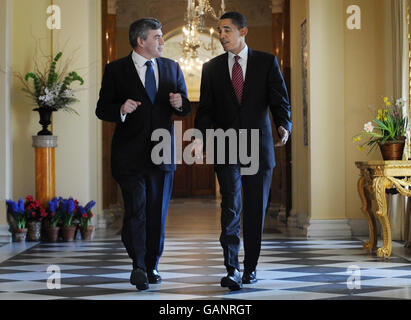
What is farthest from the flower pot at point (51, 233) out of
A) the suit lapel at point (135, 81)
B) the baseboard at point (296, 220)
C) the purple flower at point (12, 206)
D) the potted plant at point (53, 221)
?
the suit lapel at point (135, 81)

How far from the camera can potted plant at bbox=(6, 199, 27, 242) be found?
6996 mm

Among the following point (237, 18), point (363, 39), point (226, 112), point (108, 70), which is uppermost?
point (363, 39)

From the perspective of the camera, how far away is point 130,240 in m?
3.83

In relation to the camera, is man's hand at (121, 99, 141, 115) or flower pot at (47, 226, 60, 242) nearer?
man's hand at (121, 99, 141, 115)

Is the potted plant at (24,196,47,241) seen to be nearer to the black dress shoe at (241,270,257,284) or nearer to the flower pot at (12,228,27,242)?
the flower pot at (12,228,27,242)

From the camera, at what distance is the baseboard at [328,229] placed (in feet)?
23.9

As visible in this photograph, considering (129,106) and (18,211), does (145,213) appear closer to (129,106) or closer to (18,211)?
(129,106)

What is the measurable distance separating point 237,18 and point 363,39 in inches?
158

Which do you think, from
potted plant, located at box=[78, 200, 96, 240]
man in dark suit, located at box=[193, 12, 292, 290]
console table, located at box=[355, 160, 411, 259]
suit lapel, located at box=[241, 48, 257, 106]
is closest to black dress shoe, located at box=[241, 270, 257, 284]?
man in dark suit, located at box=[193, 12, 292, 290]

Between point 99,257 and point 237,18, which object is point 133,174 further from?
point 99,257

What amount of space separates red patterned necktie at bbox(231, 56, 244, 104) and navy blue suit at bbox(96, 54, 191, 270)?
299mm

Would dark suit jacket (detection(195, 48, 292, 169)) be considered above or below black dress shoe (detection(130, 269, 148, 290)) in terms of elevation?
above

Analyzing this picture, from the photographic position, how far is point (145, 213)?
12.9 ft

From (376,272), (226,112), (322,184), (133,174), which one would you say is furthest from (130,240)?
(322,184)
